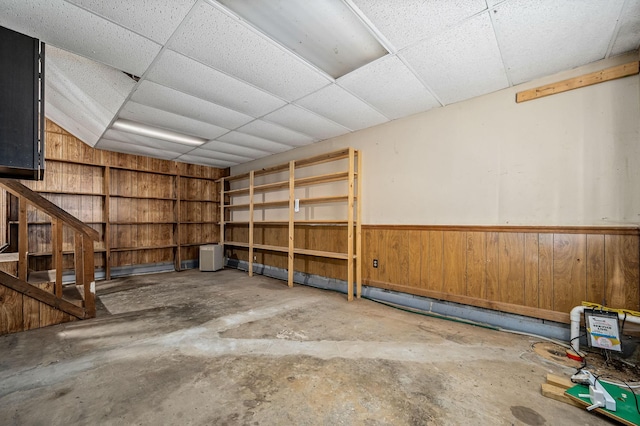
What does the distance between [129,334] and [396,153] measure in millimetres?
3704

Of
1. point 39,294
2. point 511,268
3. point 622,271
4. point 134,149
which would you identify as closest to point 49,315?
point 39,294

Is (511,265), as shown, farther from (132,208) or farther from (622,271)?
(132,208)

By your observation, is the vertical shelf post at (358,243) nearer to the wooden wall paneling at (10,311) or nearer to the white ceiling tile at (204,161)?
the white ceiling tile at (204,161)

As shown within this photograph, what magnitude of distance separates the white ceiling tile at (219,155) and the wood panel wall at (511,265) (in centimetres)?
340

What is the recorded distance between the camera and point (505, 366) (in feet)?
6.71

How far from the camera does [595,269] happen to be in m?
2.34

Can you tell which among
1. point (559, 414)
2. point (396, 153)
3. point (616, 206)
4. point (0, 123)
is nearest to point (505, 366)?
point (559, 414)

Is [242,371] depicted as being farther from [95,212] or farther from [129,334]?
[95,212]

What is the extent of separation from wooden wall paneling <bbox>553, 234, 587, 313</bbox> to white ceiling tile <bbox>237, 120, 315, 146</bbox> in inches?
137

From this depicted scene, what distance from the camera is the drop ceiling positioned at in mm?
1786

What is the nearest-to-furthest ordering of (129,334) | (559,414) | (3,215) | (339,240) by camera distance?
(559,414) < (129,334) < (3,215) < (339,240)

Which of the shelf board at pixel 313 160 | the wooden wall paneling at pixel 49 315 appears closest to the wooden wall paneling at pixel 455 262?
the shelf board at pixel 313 160

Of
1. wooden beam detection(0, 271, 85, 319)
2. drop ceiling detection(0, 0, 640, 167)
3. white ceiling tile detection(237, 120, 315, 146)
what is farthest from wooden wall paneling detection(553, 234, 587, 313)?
wooden beam detection(0, 271, 85, 319)

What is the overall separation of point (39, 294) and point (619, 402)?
486 cm
